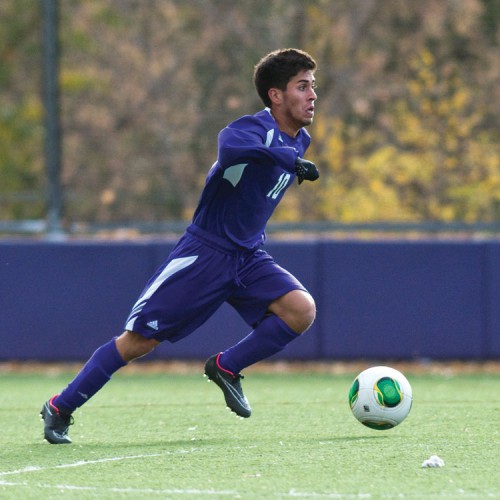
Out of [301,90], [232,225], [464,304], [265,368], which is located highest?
[301,90]

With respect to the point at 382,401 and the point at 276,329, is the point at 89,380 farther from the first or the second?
the point at 382,401

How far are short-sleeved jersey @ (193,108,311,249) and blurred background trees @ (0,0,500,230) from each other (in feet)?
15.9

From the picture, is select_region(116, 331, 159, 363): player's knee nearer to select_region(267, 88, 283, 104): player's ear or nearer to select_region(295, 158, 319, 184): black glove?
select_region(295, 158, 319, 184): black glove

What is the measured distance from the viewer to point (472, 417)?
758cm

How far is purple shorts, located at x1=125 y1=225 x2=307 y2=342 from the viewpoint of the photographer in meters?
6.81

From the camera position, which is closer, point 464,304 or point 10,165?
point 464,304

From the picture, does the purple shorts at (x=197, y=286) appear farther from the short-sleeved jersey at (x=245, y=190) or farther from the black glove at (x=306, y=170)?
the black glove at (x=306, y=170)

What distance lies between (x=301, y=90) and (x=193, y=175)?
16.8ft

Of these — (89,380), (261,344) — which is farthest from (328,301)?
(89,380)

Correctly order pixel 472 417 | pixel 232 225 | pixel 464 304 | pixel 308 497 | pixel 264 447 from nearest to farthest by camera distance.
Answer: pixel 308 497
pixel 264 447
pixel 232 225
pixel 472 417
pixel 464 304

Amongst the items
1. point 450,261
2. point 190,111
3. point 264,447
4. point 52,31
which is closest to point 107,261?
point 190,111

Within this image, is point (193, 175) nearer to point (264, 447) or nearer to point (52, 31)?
point (52, 31)

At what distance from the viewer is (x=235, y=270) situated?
7027mm

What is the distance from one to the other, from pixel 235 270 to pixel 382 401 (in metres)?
1.17
